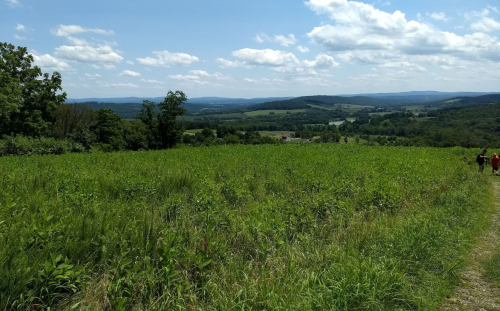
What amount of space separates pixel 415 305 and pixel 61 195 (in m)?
7.85

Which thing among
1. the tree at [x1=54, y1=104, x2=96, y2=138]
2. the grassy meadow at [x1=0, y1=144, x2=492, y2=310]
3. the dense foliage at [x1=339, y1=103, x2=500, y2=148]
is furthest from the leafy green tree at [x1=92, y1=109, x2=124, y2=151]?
the dense foliage at [x1=339, y1=103, x2=500, y2=148]

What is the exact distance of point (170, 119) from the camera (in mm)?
60312

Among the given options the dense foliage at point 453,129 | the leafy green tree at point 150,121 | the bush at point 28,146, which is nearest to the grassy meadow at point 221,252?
the bush at point 28,146

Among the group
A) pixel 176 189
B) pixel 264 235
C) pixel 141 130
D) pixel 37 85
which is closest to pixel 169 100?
pixel 141 130

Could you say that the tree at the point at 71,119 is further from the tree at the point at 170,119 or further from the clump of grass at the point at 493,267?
the clump of grass at the point at 493,267

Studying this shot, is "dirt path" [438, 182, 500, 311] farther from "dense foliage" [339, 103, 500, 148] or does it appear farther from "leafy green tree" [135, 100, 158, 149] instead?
"dense foliage" [339, 103, 500, 148]

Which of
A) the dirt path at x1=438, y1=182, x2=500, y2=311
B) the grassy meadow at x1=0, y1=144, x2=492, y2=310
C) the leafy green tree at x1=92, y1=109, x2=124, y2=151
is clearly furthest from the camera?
the leafy green tree at x1=92, y1=109, x2=124, y2=151

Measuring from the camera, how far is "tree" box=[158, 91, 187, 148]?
2333 inches

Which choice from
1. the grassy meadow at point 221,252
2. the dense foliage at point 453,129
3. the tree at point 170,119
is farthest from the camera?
the dense foliage at point 453,129

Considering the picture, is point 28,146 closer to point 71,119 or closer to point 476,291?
point 71,119

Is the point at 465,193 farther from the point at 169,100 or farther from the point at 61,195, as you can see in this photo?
the point at 169,100

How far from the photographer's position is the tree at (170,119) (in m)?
59.2

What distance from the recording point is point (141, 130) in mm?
62250

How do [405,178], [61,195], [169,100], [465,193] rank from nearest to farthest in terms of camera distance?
[61,195]
[465,193]
[405,178]
[169,100]
